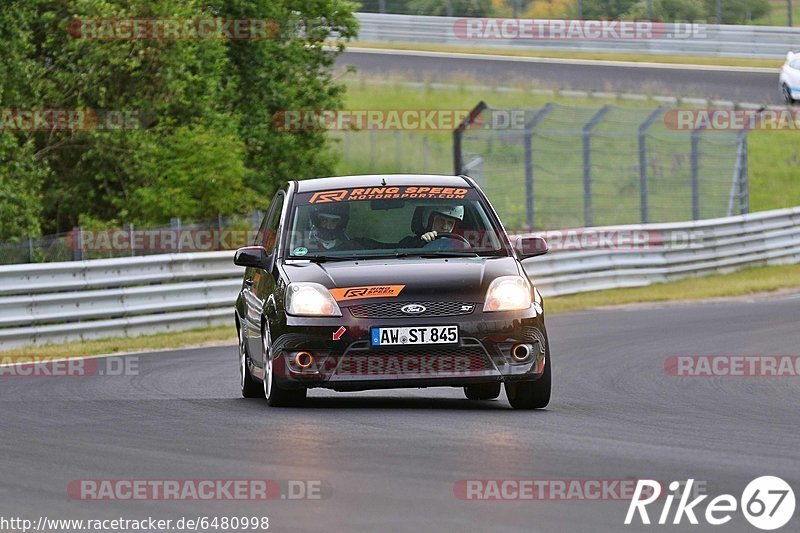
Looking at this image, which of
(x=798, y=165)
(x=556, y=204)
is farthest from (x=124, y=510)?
(x=798, y=165)

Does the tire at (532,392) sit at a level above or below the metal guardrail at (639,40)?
above

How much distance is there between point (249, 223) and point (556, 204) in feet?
31.1

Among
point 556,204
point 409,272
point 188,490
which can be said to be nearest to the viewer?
point 188,490

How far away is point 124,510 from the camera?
6742mm

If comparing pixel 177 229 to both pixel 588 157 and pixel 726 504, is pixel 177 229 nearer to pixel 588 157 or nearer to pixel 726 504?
pixel 588 157

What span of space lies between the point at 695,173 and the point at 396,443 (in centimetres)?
2088

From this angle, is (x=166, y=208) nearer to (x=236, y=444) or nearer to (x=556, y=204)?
(x=556, y=204)

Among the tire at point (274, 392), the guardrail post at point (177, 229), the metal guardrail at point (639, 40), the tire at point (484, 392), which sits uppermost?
the tire at point (274, 392)

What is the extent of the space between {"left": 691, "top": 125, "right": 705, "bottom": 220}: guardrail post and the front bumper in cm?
1852

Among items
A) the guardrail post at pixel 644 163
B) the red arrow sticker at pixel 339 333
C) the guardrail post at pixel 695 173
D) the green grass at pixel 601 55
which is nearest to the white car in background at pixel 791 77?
the green grass at pixel 601 55

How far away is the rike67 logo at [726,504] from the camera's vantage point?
6.25 m

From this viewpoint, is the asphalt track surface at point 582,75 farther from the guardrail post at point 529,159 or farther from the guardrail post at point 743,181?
the guardrail post at point 529,159

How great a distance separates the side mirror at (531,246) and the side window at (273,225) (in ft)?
5.48

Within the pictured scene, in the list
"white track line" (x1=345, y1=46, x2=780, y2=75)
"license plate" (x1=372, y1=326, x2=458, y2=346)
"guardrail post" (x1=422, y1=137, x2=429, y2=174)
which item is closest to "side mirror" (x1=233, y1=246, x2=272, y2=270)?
"license plate" (x1=372, y1=326, x2=458, y2=346)
